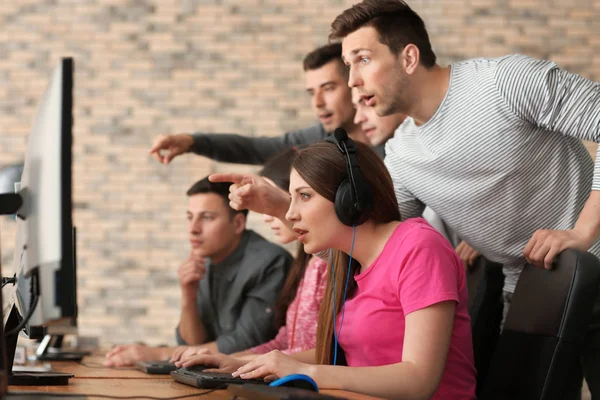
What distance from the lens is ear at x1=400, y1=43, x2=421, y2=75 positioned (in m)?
2.27

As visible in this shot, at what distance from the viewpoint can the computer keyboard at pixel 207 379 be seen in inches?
60.8

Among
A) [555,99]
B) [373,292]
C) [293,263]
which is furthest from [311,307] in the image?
[555,99]

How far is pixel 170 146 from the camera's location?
119 inches

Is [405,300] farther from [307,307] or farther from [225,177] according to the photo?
[307,307]

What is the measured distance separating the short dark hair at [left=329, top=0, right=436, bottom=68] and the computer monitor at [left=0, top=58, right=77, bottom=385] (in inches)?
44.3

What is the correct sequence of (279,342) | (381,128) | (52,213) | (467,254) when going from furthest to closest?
(381,128), (279,342), (467,254), (52,213)

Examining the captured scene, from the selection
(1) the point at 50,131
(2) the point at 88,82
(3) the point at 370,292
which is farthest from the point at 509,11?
(1) the point at 50,131

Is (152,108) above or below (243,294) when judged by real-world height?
above

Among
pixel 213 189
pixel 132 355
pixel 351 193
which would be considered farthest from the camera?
pixel 213 189

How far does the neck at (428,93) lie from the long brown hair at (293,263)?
22.8 inches

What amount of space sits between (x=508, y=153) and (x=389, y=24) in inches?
19.6

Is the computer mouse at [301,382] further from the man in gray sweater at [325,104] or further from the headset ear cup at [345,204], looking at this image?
the man in gray sweater at [325,104]

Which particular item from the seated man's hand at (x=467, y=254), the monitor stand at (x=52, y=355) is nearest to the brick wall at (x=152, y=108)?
the monitor stand at (x=52, y=355)

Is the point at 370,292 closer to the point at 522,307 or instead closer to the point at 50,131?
the point at 522,307
